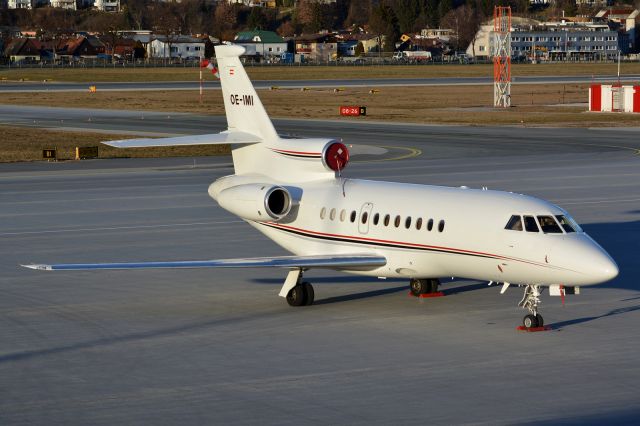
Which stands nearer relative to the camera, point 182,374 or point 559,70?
point 182,374

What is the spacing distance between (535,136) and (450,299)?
49.4m

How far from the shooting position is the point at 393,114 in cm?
9781

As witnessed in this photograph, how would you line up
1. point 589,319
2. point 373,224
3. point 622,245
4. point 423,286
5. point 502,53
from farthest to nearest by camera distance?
1. point 502,53
2. point 622,245
3. point 423,286
4. point 373,224
5. point 589,319

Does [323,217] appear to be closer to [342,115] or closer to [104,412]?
[104,412]

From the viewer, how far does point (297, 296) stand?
2734 cm

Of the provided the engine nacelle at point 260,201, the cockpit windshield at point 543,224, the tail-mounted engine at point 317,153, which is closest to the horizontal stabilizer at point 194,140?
the tail-mounted engine at point 317,153

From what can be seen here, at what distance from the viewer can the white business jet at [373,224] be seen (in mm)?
24469

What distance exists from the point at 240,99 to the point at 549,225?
400 inches

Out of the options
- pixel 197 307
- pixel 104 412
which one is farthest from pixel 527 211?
pixel 104 412

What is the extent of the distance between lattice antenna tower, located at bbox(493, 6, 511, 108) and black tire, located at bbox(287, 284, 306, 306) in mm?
73184

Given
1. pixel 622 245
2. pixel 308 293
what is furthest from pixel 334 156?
pixel 622 245

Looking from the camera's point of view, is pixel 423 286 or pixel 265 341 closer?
pixel 265 341

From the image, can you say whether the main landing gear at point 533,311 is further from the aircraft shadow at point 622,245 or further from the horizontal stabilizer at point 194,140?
the horizontal stabilizer at point 194,140

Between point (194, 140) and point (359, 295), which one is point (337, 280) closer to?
point (359, 295)
